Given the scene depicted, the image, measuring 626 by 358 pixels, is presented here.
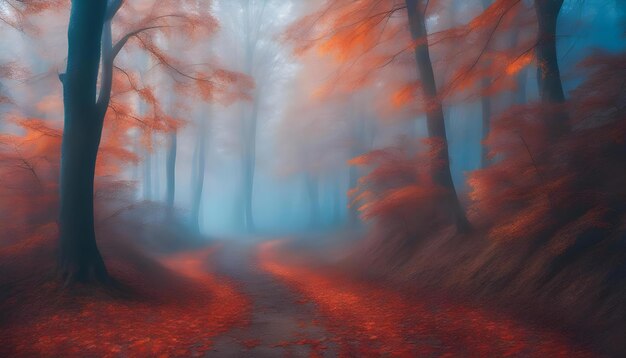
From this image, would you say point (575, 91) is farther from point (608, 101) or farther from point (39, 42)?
point (39, 42)

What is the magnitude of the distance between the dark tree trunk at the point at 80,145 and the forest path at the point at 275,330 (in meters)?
3.99

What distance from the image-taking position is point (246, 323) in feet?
23.0

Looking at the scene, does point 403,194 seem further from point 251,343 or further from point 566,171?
point 251,343

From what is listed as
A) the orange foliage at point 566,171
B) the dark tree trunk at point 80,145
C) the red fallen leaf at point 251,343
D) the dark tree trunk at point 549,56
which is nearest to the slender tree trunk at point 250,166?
the dark tree trunk at point 80,145

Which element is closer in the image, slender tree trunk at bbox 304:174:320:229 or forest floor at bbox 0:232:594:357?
forest floor at bbox 0:232:594:357

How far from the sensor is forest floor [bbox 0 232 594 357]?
17.3 feet

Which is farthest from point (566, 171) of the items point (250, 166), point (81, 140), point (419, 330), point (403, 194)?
point (250, 166)

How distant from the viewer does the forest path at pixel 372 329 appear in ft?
17.2

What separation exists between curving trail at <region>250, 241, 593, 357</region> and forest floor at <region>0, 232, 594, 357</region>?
2cm

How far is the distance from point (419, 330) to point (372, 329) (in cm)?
88

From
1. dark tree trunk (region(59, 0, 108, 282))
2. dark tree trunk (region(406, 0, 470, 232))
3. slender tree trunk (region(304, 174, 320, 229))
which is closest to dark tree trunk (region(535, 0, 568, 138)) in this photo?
dark tree trunk (region(406, 0, 470, 232))

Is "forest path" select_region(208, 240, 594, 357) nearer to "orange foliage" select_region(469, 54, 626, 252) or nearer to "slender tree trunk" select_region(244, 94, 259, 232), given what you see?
"orange foliage" select_region(469, 54, 626, 252)

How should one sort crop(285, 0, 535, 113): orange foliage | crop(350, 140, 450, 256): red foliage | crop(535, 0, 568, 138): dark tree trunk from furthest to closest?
crop(350, 140, 450, 256): red foliage, crop(535, 0, 568, 138): dark tree trunk, crop(285, 0, 535, 113): orange foliage

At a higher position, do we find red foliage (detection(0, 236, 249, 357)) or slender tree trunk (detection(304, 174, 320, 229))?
slender tree trunk (detection(304, 174, 320, 229))
